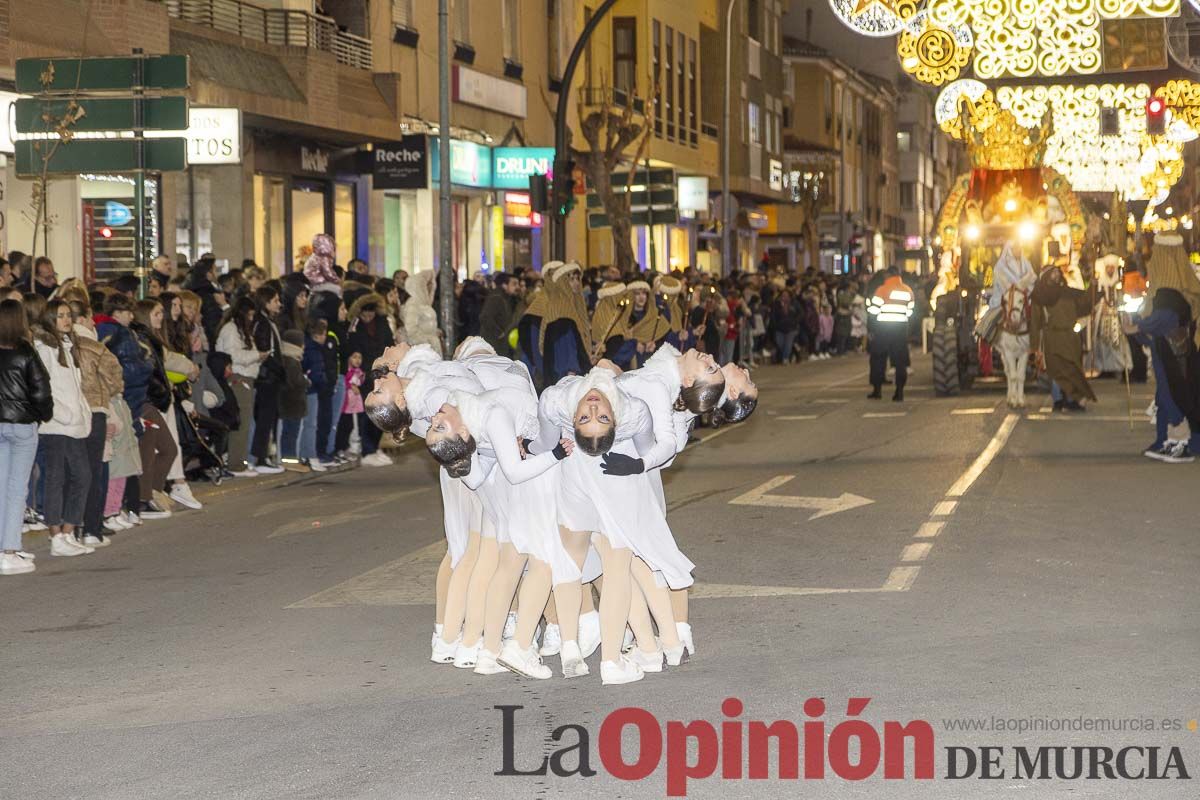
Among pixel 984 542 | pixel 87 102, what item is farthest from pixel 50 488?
pixel 984 542

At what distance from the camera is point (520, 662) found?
8.60 m

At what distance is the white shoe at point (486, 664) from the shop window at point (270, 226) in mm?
20664

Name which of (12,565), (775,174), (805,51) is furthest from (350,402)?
(805,51)

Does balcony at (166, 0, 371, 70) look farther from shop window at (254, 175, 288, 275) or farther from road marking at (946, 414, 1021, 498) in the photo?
road marking at (946, 414, 1021, 498)

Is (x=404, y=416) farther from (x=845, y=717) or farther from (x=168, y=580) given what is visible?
(x=168, y=580)

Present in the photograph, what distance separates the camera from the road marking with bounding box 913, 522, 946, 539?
519 inches

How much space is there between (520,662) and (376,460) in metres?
11.4

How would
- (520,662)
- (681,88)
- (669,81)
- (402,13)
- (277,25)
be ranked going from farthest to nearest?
(681,88)
(669,81)
(402,13)
(277,25)
(520,662)

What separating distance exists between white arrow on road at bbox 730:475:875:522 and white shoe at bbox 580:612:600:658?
5.44 m

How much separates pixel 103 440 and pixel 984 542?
5.66 m

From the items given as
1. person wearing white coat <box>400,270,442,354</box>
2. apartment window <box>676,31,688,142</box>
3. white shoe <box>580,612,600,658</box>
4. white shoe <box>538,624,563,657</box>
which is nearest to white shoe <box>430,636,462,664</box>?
white shoe <box>538,624,563,657</box>

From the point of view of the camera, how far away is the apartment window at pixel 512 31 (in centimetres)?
3900

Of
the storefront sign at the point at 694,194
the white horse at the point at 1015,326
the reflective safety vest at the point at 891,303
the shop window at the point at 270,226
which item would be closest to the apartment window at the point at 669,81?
the storefront sign at the point at 694,194

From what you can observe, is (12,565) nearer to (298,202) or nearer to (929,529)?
(929,529)
